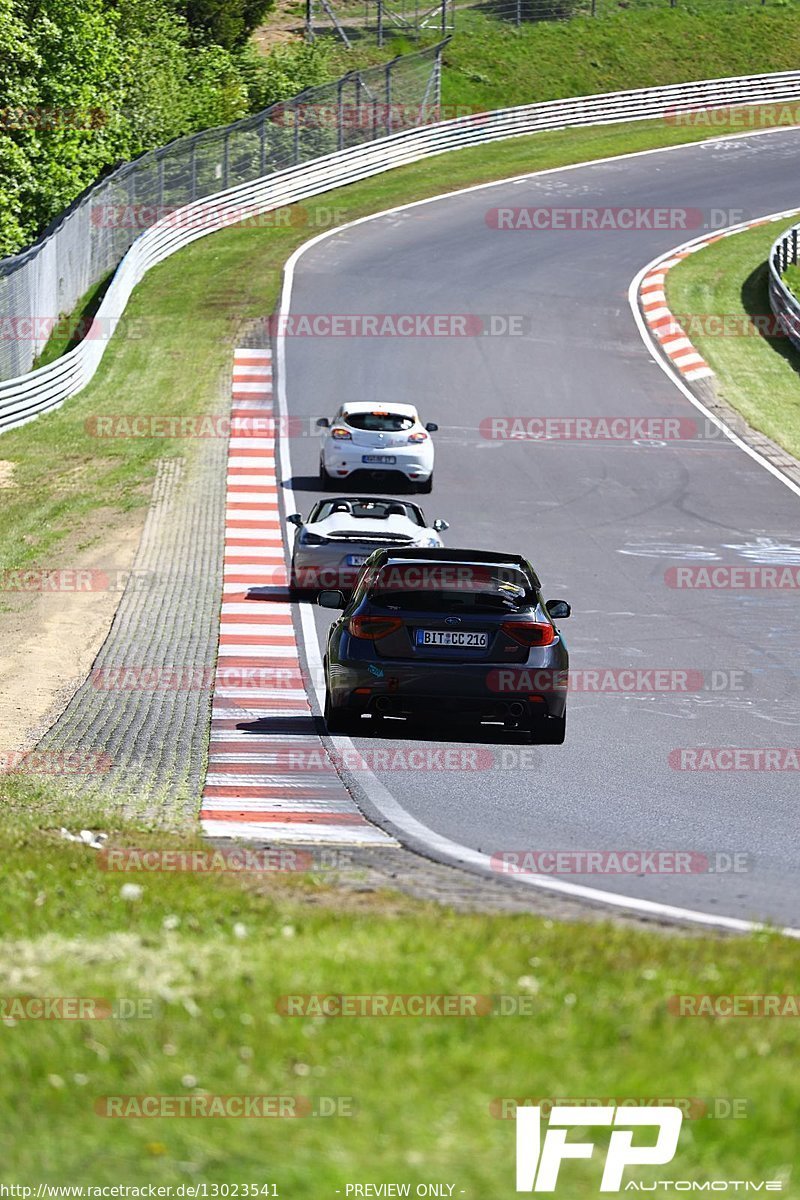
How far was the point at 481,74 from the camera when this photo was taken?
218 ft

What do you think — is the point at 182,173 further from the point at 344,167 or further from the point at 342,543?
the point at 342,543

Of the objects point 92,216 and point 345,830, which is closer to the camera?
point 345,830

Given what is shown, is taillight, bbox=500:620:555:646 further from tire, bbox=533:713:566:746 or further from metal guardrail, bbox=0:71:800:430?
metal guardrail, bbox=0:71:800:430

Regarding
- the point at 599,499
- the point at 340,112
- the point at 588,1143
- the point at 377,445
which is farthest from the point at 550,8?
the point at 588,1143

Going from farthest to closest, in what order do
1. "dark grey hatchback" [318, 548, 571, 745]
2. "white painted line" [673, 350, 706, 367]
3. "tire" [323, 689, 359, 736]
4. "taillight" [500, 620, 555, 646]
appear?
"white painted line" [673, 350, 706, 367] → "tire" [323, 689, 359, 736] → "taillight" [500, 620, 555, 646] → "dark grey hatchback" [318, 548, 571, 745]

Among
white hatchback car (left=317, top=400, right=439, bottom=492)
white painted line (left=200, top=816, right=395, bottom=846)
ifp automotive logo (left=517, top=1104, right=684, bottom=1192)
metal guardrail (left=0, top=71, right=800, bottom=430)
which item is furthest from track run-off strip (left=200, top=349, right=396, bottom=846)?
metal guardrail (left=0, top=71, right=800, bottom=430)

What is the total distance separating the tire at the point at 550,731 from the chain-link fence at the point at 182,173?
21396 mm

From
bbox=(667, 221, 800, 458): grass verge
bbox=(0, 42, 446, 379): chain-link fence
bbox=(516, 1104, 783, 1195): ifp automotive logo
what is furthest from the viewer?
bbox=(667, 221, 800, 458): grass verge

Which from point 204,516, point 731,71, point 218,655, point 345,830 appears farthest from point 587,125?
point 345,830

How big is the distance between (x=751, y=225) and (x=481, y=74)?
58.4 ft

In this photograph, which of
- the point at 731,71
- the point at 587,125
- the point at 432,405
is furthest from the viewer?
the point at 731,71

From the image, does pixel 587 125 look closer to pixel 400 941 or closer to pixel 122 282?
pixel 122 282

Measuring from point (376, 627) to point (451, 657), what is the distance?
0.64 m

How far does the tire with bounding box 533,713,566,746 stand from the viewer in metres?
13.6
